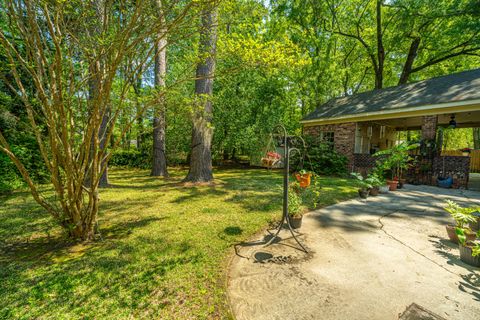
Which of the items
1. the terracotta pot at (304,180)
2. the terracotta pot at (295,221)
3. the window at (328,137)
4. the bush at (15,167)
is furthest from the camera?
the window at (328,137)

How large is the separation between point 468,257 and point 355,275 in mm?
1482

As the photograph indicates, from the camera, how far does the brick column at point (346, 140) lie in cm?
999

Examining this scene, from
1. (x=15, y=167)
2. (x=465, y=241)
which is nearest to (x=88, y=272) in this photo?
(x=465, y=241)

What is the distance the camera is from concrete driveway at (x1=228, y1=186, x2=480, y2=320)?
1.69 meters

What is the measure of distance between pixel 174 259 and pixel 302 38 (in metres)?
15.3

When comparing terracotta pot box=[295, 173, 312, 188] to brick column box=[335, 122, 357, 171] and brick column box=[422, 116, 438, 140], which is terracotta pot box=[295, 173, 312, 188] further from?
brick column box=[335, 122, 357, 171]

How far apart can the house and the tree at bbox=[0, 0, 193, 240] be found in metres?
9.28

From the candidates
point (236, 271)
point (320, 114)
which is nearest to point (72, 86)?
point (236, 271)

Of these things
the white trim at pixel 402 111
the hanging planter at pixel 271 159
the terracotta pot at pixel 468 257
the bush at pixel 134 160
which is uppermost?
the white trim at pixel 402 111

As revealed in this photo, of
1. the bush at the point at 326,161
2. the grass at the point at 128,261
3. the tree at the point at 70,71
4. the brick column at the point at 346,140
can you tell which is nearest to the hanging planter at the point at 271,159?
the grass at the point at 128,261

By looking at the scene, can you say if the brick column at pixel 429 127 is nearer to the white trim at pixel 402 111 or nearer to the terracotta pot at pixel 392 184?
the white trim at pixel 402 111

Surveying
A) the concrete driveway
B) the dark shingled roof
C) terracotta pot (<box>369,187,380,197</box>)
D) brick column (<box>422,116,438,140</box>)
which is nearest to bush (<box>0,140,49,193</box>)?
the concrete driveway

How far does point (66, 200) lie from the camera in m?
2.55

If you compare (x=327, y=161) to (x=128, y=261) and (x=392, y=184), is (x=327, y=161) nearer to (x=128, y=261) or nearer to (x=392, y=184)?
(x=392, y=184)
